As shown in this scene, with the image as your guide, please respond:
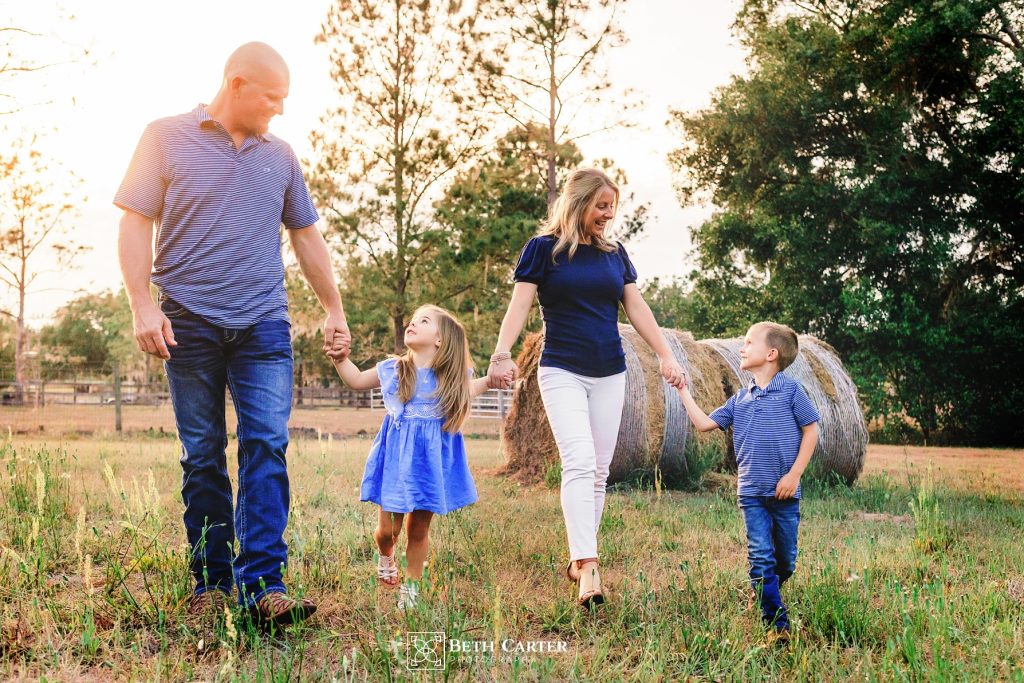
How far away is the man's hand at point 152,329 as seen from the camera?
3258 mm

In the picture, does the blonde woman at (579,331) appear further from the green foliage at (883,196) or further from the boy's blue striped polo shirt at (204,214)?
the green foliage at (883,196)

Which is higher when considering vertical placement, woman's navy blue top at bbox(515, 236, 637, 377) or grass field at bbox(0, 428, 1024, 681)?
woman's navy blue top at bbox(515, 236, 637, 377)

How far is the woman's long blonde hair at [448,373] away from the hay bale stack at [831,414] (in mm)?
5174

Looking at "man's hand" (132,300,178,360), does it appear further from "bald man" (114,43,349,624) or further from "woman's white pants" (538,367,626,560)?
"woman's white pants" (538,367,626,560)

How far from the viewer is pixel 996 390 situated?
18.3 metres

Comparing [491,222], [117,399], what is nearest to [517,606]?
[491,222]

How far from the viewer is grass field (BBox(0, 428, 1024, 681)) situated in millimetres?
2908

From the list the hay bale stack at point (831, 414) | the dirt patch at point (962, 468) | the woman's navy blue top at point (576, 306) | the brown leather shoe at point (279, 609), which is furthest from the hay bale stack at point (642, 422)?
the brown leather shoe at point (279, 609)

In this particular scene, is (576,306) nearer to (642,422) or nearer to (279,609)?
(279,609)

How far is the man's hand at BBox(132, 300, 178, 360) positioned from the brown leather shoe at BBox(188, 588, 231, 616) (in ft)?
3.21

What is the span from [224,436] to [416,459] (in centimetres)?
83

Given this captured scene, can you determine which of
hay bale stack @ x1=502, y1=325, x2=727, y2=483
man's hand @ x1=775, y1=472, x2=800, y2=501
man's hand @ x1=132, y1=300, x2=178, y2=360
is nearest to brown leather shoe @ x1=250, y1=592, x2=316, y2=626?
man's hand @ x1=132, y1=300, x2=178, y2=360

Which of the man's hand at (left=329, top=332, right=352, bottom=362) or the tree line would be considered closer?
the man's hand at (left=329, top=332, right=352, bottom=362)

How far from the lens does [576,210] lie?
417 cm
